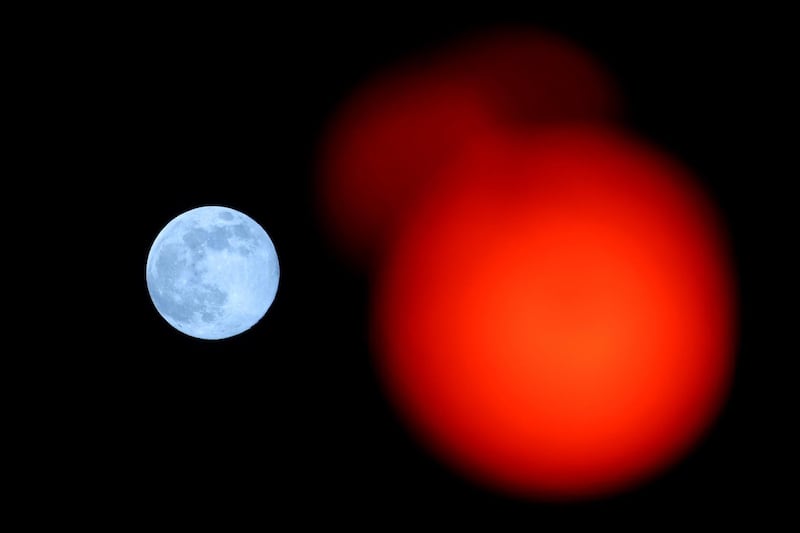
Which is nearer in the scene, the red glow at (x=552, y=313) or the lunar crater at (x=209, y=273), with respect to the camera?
the lunar crater at (x=209, y=273)

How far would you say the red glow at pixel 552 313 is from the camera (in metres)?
2.78

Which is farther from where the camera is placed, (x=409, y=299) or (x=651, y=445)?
(x=409, y=299)

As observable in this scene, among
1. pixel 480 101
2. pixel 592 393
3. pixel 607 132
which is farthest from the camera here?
pixel 480 101

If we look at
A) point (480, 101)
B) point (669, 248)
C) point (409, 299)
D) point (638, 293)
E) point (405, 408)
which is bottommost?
point (405, 408)

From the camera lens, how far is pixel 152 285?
1.99 m

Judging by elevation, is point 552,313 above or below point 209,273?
above

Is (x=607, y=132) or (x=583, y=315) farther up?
(x=607, y=132)

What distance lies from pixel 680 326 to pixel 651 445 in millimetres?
626

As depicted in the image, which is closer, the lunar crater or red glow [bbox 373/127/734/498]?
the lunar crater

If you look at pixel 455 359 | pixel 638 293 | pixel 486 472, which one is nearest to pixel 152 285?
pixel 455 359

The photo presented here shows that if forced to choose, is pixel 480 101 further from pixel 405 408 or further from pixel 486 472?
pixel 486 472

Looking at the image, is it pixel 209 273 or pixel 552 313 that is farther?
pixel 552 313

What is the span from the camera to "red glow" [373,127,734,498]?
2.78m

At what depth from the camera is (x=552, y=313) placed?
3.09 metres
